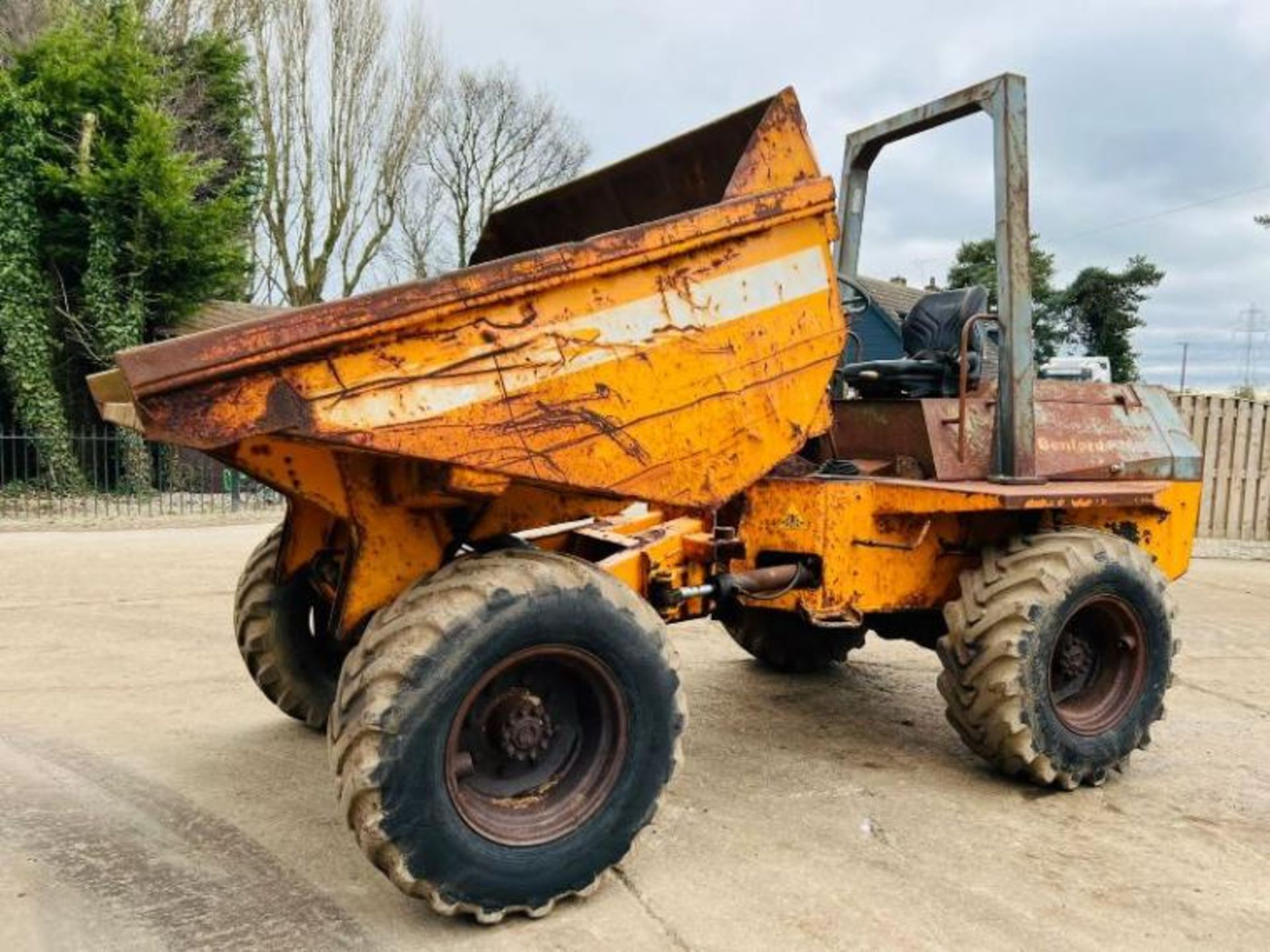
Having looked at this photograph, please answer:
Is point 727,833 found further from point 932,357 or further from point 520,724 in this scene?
point 932,357

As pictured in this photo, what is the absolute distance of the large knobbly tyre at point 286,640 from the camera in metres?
4.47

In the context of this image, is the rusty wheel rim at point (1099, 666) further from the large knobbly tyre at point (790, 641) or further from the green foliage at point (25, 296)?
the green foliage at point (25, 296)

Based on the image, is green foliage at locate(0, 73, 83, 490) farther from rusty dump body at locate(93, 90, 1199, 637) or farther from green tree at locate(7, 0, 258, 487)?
rusty dump body at locate(93, 90, 1199, 637)

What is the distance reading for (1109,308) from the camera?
87.8 feet

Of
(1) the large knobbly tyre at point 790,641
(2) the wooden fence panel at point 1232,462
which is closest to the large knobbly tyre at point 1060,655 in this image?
(1) the large knobbly tyre at point 790,641

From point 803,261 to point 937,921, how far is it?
210 centimetres

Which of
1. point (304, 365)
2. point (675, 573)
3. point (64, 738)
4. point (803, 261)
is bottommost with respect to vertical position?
point (64, 738)

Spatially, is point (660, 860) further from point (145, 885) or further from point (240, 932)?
point (145, 885)

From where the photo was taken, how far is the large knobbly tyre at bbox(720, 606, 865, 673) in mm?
6117

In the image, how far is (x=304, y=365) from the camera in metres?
2.79

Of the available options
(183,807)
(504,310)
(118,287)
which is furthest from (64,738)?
(118,287)

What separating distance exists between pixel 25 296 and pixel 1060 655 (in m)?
16.3

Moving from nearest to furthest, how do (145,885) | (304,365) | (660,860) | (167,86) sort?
(304,365), (145,885), (660,860), (167,86)

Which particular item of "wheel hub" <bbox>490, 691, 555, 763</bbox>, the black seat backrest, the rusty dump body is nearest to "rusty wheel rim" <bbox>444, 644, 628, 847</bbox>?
"wheel hub" <bbox>490, 691, 555, 763</bbox>
